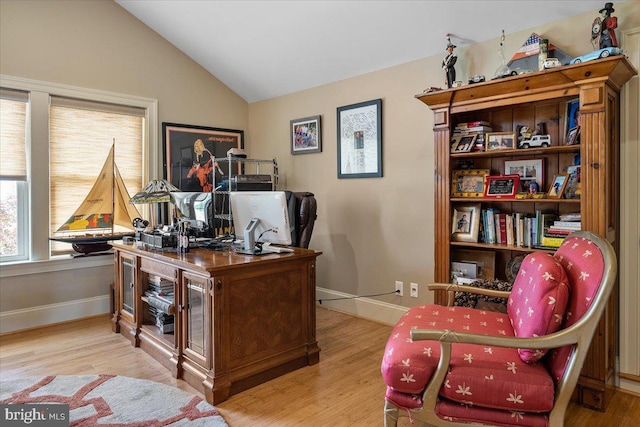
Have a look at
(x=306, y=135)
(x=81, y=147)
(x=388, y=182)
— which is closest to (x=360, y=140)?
(x=388, y=182)

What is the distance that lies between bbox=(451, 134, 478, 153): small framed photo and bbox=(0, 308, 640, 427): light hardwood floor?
1.58m

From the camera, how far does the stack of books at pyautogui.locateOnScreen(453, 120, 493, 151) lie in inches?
110

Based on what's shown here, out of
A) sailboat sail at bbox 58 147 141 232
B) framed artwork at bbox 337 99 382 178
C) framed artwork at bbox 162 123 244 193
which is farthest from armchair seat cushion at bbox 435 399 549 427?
framed artwork at bbox 162 123 244 193

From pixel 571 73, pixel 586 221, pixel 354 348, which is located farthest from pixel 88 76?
pixel 586 221

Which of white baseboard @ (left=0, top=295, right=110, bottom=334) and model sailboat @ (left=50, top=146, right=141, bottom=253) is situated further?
model sailboat @ (left=50, top=146, right=141, bottom=253)

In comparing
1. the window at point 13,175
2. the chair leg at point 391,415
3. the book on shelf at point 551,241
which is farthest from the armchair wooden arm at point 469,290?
the window at point 13,175

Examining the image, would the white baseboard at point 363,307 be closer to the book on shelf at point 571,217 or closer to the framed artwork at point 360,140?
the framed artwork at point 360,140

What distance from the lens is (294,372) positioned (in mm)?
2660

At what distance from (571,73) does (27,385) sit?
3.63 metres

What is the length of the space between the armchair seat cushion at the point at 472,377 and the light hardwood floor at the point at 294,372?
58 cm

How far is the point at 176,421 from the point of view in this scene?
206cm

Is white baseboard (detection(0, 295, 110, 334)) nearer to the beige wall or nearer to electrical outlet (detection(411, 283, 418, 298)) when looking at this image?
the beige wall

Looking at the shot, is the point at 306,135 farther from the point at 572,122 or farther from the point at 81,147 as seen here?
the point at 572,122

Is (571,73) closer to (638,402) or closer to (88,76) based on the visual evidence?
(638,402)
